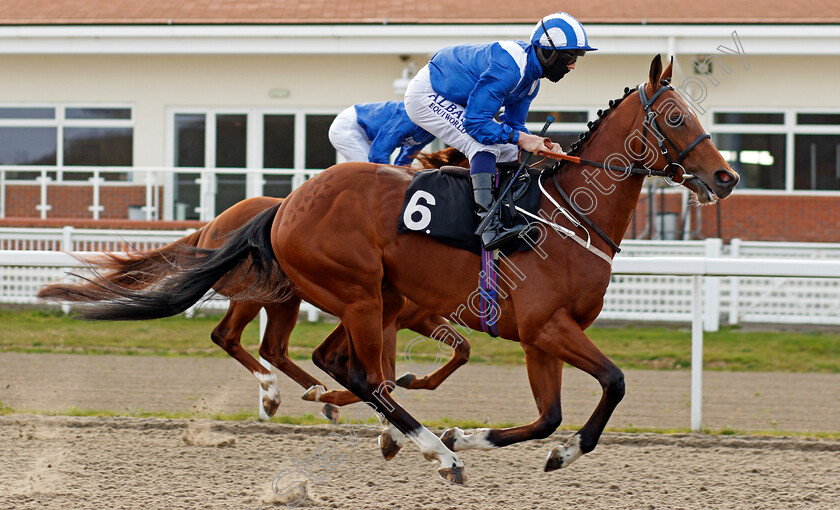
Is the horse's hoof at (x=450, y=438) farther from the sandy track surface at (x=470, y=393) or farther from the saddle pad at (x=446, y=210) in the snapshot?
the sandy track surface at (x=470, y=393)

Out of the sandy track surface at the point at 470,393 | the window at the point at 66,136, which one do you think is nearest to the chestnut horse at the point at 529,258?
the sandy track surface at the point at 470,393

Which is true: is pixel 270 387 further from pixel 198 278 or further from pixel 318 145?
pixel 318 145

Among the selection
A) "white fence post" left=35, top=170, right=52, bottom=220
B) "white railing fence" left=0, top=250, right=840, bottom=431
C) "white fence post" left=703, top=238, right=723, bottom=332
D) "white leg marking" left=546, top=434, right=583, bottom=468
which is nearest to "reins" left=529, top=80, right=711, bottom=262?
"white leg marking" left=546, top=434, right=583, bottom=468

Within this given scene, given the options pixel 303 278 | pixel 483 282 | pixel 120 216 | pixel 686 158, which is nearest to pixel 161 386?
pixel 303 278

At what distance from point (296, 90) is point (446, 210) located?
27.3 ft

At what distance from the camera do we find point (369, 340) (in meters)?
3.69

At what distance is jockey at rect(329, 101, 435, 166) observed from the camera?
470cm

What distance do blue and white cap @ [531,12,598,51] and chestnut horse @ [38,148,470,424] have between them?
933mm

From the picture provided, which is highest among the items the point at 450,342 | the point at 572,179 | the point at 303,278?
the point at 572,179

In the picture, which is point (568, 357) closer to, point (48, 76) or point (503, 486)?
point (503, 486)

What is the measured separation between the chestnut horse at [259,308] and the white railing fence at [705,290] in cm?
370

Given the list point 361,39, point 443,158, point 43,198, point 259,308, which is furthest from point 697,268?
point 43,198

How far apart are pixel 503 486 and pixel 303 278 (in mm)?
1209

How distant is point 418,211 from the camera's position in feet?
11.7
